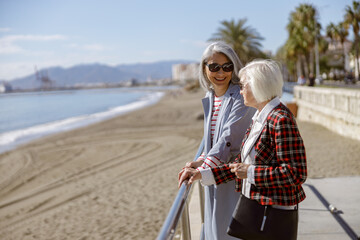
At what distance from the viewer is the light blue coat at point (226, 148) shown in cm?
197

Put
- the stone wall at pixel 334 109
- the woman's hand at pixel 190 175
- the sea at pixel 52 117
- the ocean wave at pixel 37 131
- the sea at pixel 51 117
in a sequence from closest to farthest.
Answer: the woman's hand at pixel 190 175 < the stone wall at pixel 334 109 < the ocean wave at pixel 37 131 < the sea at pixel 52 117 < the sea at pixel 51 117

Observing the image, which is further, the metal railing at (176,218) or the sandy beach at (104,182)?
the sandy beach at (104,182)

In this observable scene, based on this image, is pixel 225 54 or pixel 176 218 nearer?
pixel 176 218

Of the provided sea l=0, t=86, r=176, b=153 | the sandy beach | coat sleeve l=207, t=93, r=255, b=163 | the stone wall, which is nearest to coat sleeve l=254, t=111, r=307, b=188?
coat sleeve l=207, t=93, r=255, b=163

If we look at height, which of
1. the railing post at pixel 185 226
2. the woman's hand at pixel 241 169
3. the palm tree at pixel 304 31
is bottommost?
the railing post at pixel 185 226

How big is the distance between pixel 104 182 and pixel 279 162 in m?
8.20

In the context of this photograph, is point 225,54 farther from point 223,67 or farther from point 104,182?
point 104,182

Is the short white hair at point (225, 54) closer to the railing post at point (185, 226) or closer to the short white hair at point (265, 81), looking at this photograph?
the short white hair at point (265, 81)

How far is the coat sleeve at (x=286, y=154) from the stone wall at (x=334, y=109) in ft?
29.2

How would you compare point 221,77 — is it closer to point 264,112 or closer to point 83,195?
point 264,112

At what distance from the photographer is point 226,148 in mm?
1953

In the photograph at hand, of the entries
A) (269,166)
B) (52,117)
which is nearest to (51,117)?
(52,117)

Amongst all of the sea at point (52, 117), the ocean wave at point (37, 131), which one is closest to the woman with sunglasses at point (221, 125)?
the sea at point (52, 117)

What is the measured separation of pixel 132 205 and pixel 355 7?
26763 mm
